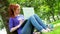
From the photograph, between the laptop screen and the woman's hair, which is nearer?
the laptop screen

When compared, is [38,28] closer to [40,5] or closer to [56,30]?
[56,30]

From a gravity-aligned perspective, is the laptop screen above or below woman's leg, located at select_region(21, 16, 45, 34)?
above

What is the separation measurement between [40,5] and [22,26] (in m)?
2.22

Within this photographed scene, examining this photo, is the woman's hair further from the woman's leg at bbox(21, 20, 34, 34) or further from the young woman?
the woman's leg at bbox(21, 20, 34, 34)

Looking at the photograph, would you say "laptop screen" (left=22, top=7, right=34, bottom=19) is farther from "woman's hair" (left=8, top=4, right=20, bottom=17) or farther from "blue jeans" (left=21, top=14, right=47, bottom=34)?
"woman's hair" (left=8, top=4, right=20, bottom=17)

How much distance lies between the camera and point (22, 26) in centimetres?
267

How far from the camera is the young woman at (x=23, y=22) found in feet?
8.20

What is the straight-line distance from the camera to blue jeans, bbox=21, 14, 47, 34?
8.15 ft

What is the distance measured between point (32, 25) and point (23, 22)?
13cm

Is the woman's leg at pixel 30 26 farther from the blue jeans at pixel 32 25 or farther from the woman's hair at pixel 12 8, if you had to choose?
the woman's hair at pixel 12 8

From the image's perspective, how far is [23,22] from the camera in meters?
2.60

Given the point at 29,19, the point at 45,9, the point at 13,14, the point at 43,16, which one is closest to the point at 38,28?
the point at 29,19

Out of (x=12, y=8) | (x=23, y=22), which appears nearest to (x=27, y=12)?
(x=23, y=22)

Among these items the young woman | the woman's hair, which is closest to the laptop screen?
the young woman
